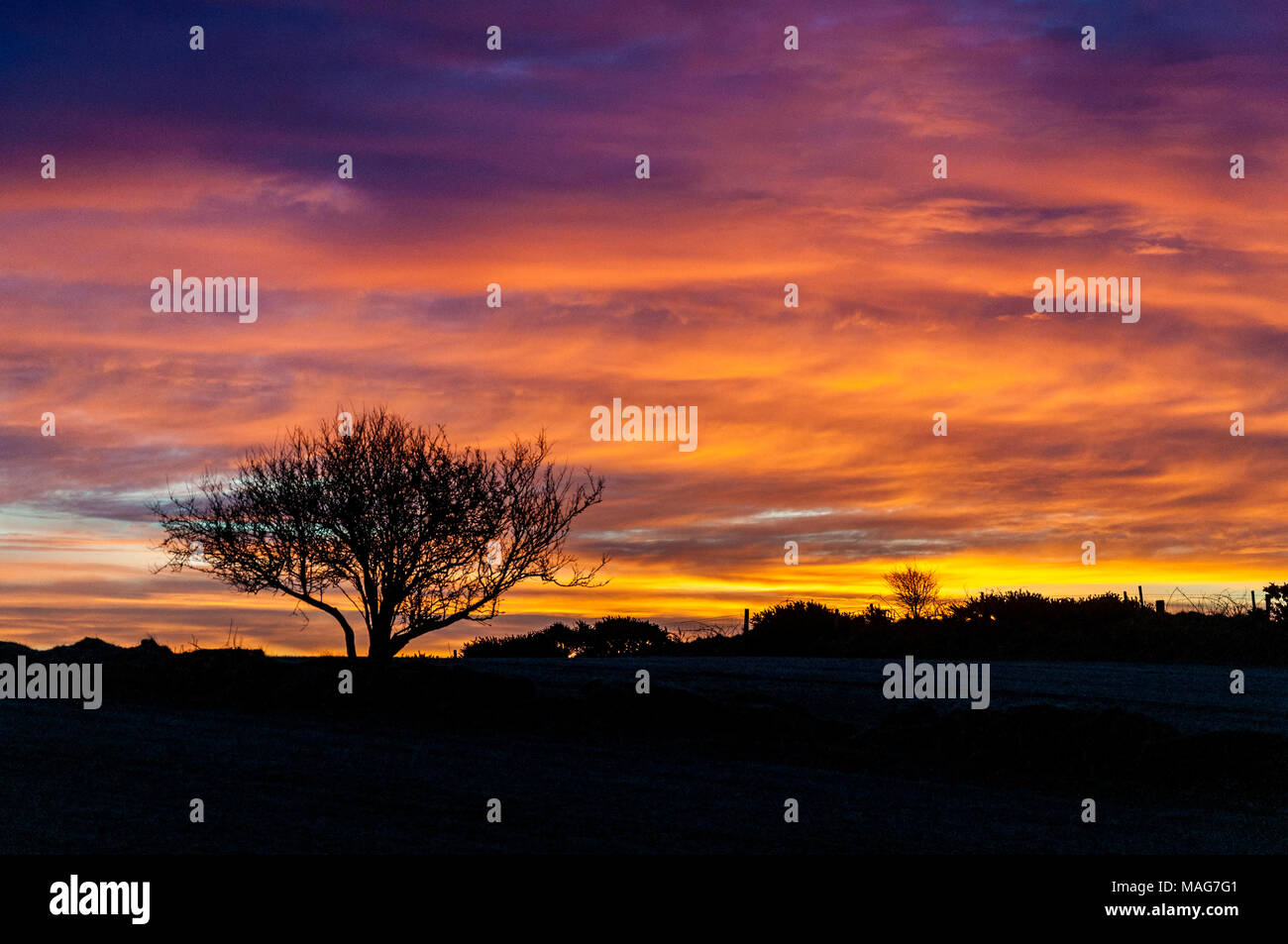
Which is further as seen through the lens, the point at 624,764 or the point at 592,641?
the point at 592,641

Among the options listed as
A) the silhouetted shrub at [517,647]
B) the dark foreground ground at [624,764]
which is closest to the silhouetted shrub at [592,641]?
the silhouetted shrub at [517,647]

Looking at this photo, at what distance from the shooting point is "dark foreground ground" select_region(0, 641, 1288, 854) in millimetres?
11211

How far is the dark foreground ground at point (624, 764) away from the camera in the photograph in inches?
441

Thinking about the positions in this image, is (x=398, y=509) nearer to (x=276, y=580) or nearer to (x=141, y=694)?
(x=276, y=580)

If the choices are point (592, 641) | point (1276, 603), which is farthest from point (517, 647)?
point (1276, 603)

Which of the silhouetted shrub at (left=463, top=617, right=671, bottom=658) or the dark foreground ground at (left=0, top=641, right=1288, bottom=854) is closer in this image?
the dark foreground ground at (left=0, top=641, right=1288, bottom=854)

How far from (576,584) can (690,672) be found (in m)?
5.99

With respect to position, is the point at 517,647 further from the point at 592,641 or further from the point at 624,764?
the point at 624,764

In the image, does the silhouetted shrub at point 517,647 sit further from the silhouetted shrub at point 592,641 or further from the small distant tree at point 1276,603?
the small distant tree at point 1276,603

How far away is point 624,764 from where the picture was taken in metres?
16.0

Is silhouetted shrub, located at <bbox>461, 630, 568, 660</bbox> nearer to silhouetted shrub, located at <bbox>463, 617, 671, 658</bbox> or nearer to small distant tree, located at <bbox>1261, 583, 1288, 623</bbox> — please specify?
silhouetted shrub, located at <bbox>463, 617, 671, 658</bbox>

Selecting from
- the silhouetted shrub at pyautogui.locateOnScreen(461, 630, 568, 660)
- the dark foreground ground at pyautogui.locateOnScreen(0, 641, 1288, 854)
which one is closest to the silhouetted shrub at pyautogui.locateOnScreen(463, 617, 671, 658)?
the silhouetted shrub at pyautogui.locateOnScreen(461, 630, 568, 660)
